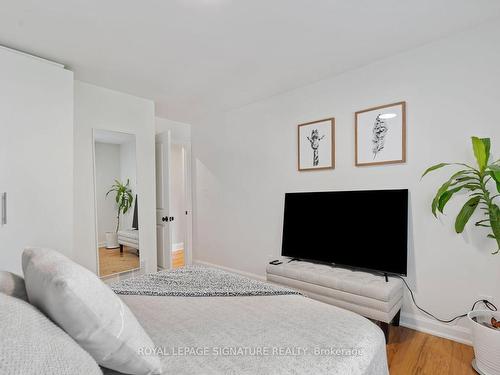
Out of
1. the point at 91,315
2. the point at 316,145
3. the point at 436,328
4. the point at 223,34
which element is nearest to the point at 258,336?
the point at 91,315

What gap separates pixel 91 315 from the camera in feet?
2.63

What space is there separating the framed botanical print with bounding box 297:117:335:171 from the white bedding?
1.95 meters

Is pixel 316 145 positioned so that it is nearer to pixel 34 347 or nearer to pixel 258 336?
pixel 258 336

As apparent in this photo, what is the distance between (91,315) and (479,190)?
2.76m

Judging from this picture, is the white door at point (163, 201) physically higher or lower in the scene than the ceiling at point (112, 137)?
lower

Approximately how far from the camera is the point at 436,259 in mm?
2428

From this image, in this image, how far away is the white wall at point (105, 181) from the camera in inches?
129

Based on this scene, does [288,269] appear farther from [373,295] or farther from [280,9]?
[280,9]

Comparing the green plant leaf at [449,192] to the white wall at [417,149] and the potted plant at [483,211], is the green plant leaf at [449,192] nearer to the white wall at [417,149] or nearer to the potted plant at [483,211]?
the potted plant at [483,211]

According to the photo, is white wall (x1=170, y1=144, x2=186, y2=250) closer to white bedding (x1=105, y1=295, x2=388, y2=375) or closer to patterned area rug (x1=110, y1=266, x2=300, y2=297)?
patterned area rug (x1=110, y1=266, x2=300, y2=297)

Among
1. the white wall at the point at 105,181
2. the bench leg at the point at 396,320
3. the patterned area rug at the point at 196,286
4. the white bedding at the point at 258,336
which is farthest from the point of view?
the white wall at the point at 105,181

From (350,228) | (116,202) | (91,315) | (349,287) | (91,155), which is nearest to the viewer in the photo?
(91,315)

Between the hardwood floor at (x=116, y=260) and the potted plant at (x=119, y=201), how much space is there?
0.09 m

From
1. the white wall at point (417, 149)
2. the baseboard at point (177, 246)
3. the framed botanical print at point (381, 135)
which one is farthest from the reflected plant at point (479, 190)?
the baseboard at point (177, 246)
